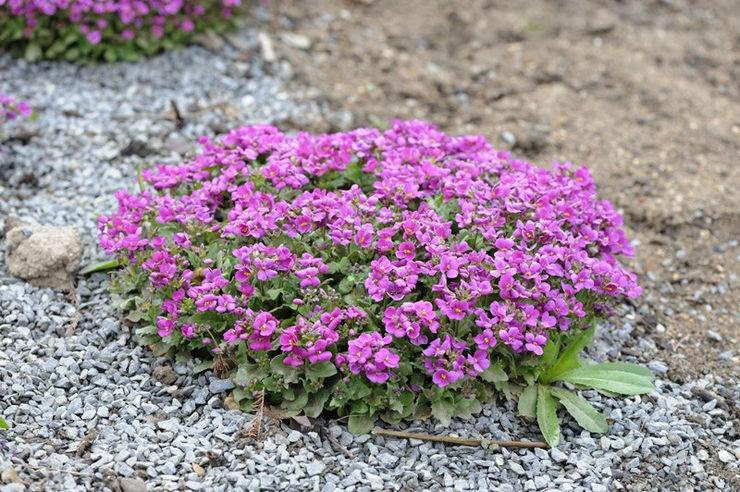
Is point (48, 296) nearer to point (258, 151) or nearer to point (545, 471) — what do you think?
point (258, 151)

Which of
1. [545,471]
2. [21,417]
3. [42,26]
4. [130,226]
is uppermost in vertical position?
[42,26]

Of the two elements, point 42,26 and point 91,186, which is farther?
point 42,26

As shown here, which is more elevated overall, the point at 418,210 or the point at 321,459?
the point at 418,210

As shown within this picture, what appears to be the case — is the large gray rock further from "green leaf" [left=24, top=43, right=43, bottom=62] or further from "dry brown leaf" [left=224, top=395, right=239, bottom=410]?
"green leaf" [left=24, top=43, right=43, bottom=62]

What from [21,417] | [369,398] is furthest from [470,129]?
[21,417]

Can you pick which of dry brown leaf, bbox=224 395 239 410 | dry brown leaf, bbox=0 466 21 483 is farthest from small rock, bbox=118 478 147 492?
dry brown leaf, bbox=224 395 239 410

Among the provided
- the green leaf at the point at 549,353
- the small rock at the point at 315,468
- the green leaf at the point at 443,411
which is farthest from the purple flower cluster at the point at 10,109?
the green leaf at the point at 549,353
